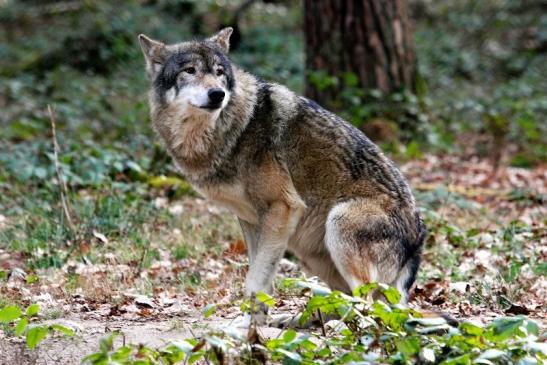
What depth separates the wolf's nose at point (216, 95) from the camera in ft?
19.4

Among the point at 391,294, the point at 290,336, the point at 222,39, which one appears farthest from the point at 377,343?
the point at 222,39

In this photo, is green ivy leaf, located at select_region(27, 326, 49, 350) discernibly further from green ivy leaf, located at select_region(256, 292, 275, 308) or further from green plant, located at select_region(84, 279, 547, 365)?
green ivy leaf, located at select_region(256, 292, 275, 308)

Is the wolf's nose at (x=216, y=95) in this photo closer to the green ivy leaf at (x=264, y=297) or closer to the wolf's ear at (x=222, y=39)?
the wolf's ear at (x=222, y=39)

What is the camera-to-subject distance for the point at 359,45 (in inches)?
488

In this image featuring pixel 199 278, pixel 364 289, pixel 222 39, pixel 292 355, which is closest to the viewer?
pixel 292 355

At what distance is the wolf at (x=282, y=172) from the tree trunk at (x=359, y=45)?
19.9ft

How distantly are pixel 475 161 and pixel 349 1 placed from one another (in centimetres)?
321

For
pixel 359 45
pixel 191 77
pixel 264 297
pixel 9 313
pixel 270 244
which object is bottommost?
pixel 270 244

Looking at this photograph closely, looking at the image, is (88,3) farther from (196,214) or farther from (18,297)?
(18,297)

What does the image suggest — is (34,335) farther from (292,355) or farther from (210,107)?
(210,107)

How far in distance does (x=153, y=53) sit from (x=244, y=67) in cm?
462

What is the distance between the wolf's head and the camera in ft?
19.6

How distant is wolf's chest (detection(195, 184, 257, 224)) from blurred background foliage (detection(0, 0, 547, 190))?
2.85 m

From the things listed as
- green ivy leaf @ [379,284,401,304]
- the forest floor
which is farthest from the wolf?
green ivy leaf @ [379,284,401,304]
